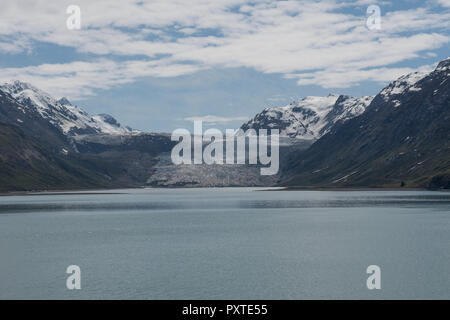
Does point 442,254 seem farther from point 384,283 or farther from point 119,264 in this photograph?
point 119,264

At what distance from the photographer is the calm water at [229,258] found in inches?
2753

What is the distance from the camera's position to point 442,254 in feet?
304

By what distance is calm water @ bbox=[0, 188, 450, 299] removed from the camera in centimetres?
6994

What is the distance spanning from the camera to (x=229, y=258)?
93750mm

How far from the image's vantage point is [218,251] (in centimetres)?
10188
